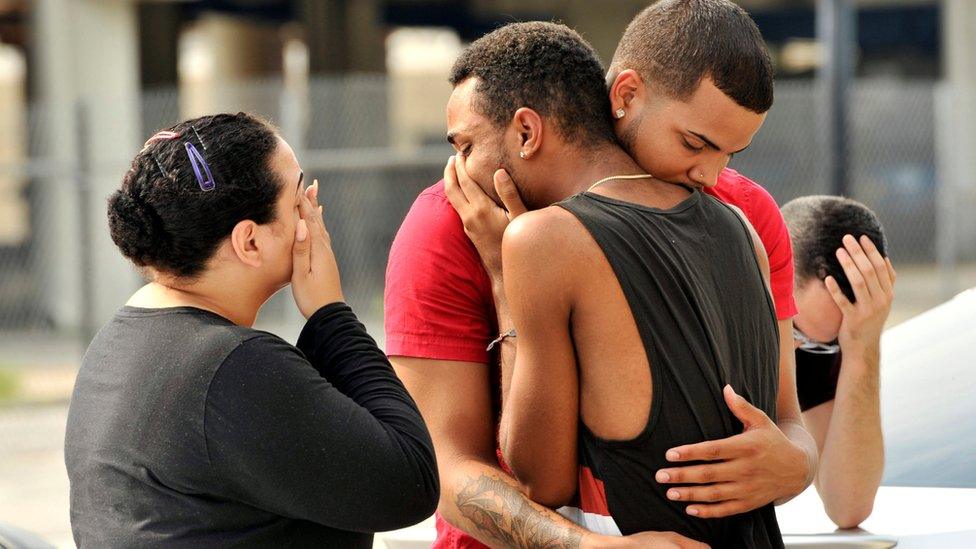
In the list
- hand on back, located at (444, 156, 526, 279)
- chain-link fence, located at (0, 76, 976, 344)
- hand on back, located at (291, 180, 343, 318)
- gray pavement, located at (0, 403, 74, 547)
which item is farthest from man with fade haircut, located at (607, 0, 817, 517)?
chain-link fence, located at (0, 76, 976, 344)

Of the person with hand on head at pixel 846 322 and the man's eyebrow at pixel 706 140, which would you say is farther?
the person with hand on head at pixel 846 322

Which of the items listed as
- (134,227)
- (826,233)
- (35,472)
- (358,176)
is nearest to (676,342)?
(134,227)

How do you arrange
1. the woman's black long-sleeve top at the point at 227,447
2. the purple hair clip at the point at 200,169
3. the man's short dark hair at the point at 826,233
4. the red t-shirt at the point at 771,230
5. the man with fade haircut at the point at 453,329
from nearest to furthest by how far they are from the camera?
1. the woman's black long-sleeve top at the point at 227,447
2. the purple hair clip at the point at 200,169
3. the man with fade haircut at the point at 453,329
4. the red t-shirt at the point at 771,230
5. the man's short dark hair at the point at 826,233

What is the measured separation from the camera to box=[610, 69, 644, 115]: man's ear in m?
2.10

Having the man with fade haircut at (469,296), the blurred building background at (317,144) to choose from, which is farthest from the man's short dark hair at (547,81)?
the blurred building background at (317,144)

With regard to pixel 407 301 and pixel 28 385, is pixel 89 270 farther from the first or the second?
pixel 407 301

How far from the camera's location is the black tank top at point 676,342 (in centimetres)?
192

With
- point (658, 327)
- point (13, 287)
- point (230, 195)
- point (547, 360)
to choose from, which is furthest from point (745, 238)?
point (13, 287)

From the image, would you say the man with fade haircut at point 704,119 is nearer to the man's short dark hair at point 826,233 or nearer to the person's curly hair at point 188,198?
the person's curly hair at point 188,198

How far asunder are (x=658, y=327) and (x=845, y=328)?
92cm

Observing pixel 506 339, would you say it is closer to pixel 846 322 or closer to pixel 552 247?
pixel 552 247

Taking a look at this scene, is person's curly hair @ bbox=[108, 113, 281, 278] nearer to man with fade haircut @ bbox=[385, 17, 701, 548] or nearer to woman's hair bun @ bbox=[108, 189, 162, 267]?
woman's hair bun @ bbox=[108, 189, 162, 267]

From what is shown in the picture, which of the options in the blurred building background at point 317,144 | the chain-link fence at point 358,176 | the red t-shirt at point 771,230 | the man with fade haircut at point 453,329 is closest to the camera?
the man with fade haircut at point 453,329

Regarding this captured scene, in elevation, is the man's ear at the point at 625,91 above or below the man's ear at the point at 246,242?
above
